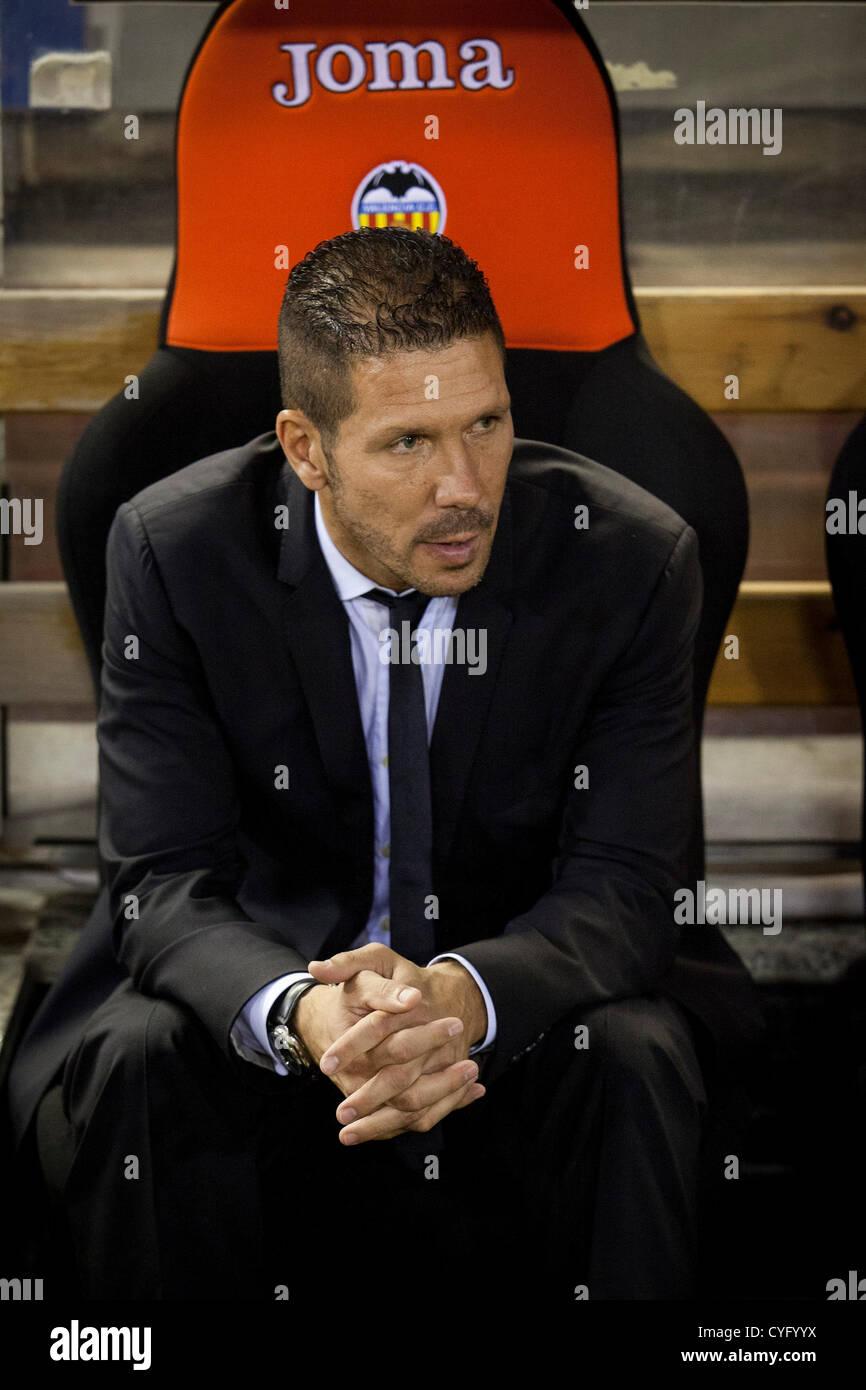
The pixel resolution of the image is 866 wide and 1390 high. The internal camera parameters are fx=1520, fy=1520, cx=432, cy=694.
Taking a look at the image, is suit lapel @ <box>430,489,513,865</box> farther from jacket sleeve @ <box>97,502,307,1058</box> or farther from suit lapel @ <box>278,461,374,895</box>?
jacket sleeve @ <box>97,502,307,1058</box>

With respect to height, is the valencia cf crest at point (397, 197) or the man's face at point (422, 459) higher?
the valencia cf crest at point (397, 197)

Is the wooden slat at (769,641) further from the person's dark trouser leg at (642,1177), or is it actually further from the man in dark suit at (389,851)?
the person's dark trouser leg at (642,1177)

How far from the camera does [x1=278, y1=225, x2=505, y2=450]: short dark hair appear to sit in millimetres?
1147

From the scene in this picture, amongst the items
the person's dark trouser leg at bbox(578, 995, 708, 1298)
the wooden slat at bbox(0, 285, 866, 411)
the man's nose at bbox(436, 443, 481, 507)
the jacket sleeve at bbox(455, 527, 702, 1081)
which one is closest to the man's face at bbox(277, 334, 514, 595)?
the man's nose at bbox(436, 443, 481, 507)

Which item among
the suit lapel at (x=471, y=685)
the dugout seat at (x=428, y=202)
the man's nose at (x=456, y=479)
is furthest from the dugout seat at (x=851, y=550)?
the man's nose at (x=456, y=479)

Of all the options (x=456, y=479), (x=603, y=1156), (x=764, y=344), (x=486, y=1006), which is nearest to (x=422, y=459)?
(x=456, y=479)

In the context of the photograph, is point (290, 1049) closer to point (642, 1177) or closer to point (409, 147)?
point (642, 1177)

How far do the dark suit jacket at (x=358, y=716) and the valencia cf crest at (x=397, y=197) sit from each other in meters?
0.25

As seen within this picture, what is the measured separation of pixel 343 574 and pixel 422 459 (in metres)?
0.18

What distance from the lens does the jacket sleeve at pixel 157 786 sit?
4.21 feet

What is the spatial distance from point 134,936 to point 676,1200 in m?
0.49

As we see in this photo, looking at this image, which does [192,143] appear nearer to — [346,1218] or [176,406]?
[176,406]

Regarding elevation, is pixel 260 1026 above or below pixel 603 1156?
above

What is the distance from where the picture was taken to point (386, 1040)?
1128 mm
